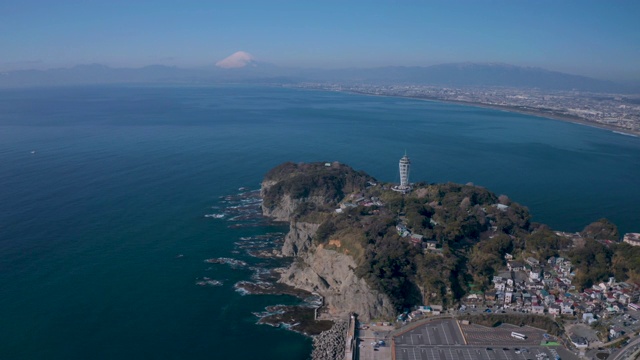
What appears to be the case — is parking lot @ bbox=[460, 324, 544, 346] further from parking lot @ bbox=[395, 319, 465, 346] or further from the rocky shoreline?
the rocky shoreline

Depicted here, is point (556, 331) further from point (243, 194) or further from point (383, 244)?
point (243, 194)

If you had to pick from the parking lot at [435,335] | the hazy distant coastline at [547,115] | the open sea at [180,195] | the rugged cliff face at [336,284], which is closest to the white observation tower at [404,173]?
the open sea at [180,195]

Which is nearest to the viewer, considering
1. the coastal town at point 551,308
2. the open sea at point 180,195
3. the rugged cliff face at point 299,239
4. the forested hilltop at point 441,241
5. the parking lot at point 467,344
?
the parking lot at point 467,344

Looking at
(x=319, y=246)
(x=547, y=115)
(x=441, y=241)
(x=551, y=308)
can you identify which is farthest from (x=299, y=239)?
(x=547, y=115)

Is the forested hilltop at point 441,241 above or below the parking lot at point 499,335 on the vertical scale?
above

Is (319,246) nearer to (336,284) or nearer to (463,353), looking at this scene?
(336,284)

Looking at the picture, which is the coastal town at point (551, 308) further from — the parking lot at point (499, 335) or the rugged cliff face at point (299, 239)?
the rugged cliff face at point (299, 239)

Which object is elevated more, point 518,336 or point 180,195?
point 180,195
